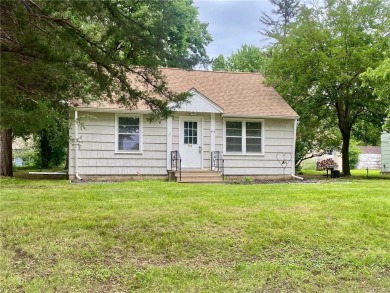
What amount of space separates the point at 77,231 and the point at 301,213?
3.43 meters

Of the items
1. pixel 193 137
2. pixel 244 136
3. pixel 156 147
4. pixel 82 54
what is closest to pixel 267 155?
pixel 244 136

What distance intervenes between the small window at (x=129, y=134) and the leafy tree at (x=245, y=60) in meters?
20.9

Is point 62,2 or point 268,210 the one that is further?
point 268,210

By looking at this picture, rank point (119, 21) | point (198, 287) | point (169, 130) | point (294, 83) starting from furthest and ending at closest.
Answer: point (294, 83), point (169, 130), point (119, 21), point (198, 287)

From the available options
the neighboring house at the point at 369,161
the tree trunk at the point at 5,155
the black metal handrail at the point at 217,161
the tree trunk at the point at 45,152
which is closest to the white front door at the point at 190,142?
the black metal handrail at the point at 217,161

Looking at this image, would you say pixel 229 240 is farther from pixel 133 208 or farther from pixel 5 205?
Answer: pixel 5 205

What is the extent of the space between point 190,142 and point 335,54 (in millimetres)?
6910

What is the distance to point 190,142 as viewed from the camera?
12781mm

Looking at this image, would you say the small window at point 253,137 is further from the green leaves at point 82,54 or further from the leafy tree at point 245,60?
the leafy tree at point 245,60

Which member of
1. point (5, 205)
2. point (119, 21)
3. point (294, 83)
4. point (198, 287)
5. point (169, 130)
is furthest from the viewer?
point (294, 83)

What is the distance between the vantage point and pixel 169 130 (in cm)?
1253

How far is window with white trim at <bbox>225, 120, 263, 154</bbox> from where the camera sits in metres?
13.2

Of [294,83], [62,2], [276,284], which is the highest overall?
[294,83]

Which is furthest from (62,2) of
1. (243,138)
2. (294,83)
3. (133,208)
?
(294,83)
